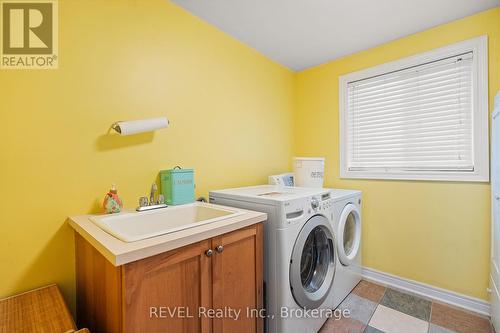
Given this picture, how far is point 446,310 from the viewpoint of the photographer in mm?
1732

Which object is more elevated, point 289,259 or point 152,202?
point 152,202

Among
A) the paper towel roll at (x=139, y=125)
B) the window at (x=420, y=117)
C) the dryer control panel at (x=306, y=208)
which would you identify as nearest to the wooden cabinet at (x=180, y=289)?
the dryer control panel at (x=306, y=208)

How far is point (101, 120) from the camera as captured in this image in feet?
4.25

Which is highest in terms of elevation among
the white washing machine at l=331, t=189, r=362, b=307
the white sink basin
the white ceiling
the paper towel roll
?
the white ceiling

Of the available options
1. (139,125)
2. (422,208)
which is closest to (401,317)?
(422,208)

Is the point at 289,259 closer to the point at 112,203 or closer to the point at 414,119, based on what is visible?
the point at 112,203

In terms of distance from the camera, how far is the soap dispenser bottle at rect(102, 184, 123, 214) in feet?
4.03

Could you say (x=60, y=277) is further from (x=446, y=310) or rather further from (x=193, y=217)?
(x=446, y=310)

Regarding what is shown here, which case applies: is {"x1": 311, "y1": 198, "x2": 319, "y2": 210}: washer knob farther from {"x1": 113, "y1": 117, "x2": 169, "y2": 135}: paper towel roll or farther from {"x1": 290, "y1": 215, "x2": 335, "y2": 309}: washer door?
{"x1": 113, "y1": 117, "x2": 169, "y2": 135}: paper towel roll

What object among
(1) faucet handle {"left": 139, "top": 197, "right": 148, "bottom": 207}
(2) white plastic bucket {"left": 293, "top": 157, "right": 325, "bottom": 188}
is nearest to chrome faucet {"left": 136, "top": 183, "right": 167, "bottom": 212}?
(1) faucet handle {"left": 139, "top": 197, "right": 148, "bottom": 207}

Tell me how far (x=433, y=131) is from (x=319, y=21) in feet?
4.39

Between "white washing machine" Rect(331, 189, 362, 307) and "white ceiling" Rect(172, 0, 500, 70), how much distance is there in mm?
1418

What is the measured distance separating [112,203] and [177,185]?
0.39 metres

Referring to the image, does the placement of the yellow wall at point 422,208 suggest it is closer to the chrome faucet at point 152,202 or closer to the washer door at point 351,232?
the washer door at point 351,232
